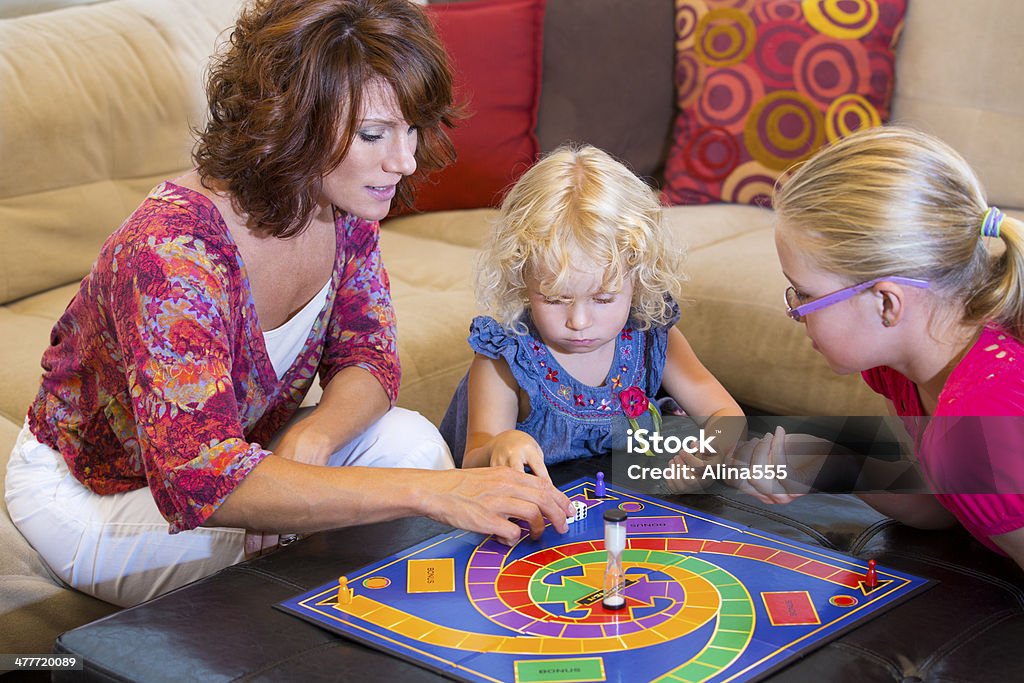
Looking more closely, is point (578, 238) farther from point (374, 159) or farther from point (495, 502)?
point (495, 502)

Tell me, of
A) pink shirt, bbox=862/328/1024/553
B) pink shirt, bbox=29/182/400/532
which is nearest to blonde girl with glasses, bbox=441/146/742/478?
pink shirt, bbox=29/182/400/532

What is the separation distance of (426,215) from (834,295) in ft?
6.15

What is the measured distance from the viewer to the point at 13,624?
5.51 ft

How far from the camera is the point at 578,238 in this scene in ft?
5.76

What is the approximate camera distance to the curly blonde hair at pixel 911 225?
4.64ft

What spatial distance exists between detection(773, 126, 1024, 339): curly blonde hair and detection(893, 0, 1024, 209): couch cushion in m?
1.60

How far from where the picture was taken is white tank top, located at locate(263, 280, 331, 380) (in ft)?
5.75

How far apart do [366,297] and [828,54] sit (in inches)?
66.1

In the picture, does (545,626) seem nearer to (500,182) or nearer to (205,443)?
(205,443)

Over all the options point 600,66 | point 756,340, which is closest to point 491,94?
point 600,66

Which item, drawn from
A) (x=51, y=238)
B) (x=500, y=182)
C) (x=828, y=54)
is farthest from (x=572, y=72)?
(x=51, y=238)

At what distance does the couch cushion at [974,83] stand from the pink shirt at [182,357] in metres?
1.75

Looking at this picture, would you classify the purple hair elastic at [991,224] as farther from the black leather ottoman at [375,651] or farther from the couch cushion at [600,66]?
the couch cushion at [600,66]

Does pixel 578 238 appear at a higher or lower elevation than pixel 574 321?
higher
